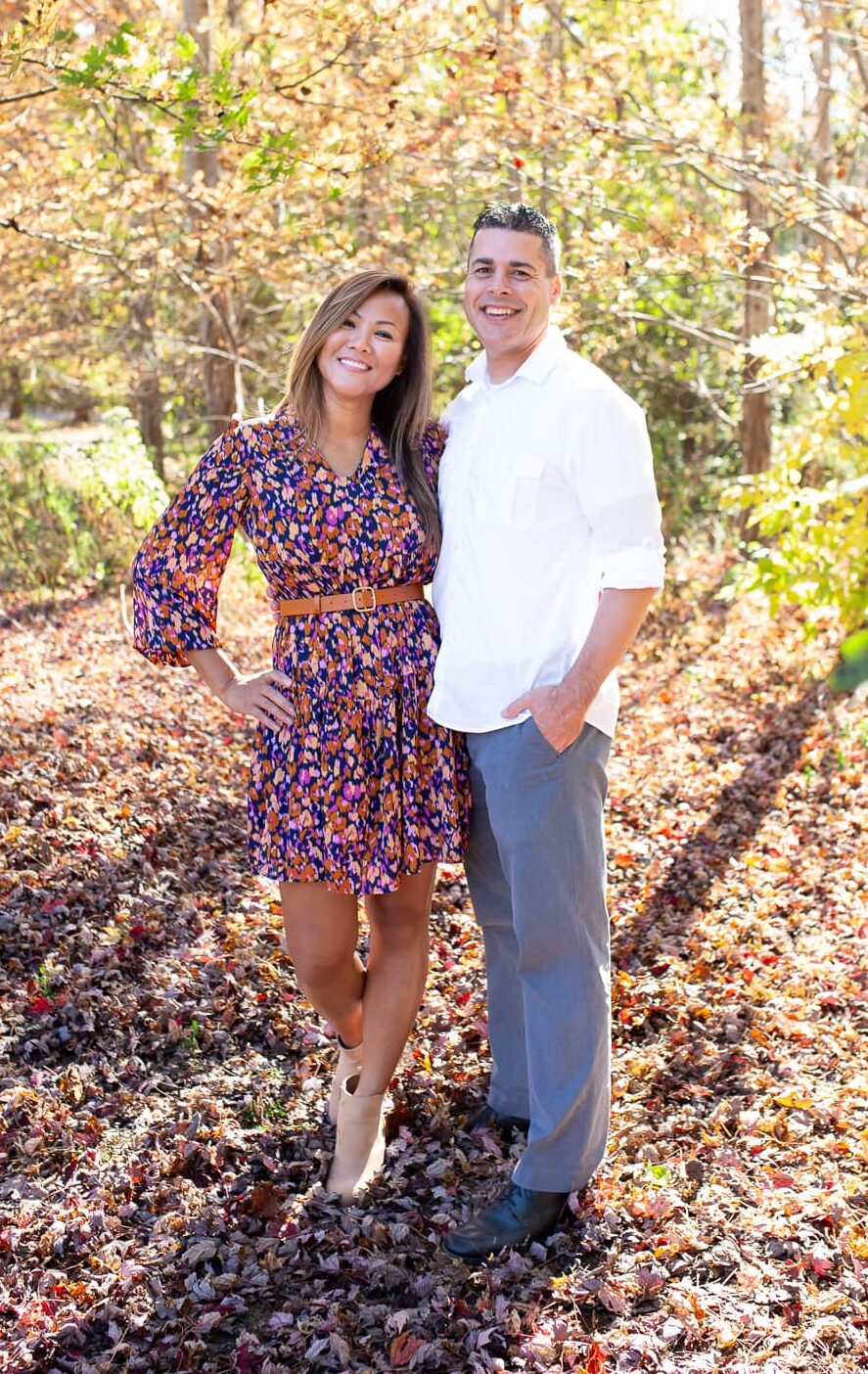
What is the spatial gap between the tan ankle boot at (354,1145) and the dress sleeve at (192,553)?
114 centimetres

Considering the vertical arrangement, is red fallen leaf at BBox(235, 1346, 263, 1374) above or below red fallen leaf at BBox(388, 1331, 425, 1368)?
below

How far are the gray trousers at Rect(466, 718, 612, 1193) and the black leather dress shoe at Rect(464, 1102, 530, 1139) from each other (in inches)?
17.2

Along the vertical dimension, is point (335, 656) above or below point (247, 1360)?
above

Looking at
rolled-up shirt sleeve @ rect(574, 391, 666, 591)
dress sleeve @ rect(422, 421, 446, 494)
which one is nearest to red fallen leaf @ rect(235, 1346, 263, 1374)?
rolled-up shirt sleeve @ rect(574, 391, 666, 591)

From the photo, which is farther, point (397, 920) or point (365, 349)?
point (397, 920)

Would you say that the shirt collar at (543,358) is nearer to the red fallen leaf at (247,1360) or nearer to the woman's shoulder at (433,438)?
the woman's shoulder at (433,438)

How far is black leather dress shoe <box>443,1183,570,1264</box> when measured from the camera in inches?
114

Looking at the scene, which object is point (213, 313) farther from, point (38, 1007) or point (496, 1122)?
point (496, 1122)

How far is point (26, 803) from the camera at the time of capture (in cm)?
523

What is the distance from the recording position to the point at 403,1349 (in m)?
2.61

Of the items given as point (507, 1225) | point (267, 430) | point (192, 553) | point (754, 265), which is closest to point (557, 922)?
point (507, 1225)

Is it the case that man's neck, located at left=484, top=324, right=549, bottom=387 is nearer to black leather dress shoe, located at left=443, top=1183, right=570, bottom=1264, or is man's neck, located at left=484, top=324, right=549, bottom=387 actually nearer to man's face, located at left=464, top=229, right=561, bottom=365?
man's face, located at left=464, top=229, right=561, bottom=365

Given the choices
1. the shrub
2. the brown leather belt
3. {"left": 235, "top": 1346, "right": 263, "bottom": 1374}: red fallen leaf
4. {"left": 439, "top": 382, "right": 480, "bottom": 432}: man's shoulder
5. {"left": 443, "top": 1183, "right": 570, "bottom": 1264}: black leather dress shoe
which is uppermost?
{"left": 439, "top": 382, "right": 480, "bottom": 432}: man's shoulder

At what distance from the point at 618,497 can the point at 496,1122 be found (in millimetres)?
1709
